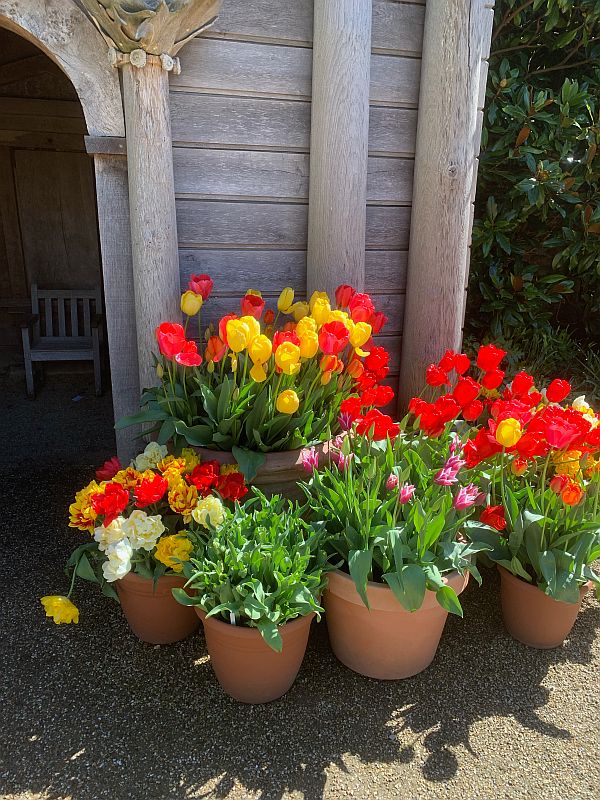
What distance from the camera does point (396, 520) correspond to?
208 cm

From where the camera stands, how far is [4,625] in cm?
238

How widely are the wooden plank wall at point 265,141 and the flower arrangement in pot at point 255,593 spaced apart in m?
1.23

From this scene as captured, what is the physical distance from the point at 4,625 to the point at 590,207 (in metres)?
3.98

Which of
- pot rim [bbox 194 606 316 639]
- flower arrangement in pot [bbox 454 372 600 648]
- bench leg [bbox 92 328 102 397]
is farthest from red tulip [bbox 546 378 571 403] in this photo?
bench leg [bbox 92 328 102 397]

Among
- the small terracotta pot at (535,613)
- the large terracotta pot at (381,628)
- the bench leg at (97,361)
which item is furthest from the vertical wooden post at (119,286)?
the bench leg at (97,361)

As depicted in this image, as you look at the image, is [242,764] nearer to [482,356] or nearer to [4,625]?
[4,625]

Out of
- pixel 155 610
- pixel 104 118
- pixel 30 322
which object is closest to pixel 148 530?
pixel 155 610

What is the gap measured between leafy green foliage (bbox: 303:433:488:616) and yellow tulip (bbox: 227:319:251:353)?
49cm

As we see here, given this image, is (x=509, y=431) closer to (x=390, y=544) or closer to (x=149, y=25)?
(x=390, y=544)

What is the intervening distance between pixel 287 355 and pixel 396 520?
2.10 ft

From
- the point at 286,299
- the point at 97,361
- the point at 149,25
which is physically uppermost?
the point at 149,25

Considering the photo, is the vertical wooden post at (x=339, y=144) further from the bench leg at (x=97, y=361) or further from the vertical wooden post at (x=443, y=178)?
the bench leg at (x=97, y=361)

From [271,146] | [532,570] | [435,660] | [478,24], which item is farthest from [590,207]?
[435,660]

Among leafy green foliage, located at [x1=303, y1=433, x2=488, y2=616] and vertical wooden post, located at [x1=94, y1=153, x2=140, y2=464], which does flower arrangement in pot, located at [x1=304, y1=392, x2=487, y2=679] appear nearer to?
leafy green foliage, located at [x1=303, y1=433, x2=488, y2=616]
